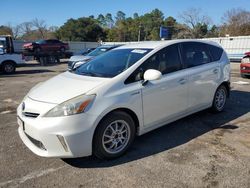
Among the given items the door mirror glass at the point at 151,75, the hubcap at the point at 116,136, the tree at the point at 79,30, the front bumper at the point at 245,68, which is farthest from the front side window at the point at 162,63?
the tree at the point at 79,30

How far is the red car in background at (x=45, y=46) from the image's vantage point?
87.3ft

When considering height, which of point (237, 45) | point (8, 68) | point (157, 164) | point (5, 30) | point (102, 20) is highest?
point (102, 20)

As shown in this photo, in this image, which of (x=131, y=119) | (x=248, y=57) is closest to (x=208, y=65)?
(x=131, y=119)

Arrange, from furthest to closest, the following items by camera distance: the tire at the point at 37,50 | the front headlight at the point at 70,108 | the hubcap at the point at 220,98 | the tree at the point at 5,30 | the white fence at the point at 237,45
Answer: the tree at the point at 5,30 < the tire at the point at 37,50 < the white fence at the point at 237,45 < the hubcap at the point at 220,98 < the front headlight at the point at 70,108

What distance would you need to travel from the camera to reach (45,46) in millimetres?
27797

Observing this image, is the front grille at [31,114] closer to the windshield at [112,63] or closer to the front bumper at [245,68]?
the windshield at [112,63]

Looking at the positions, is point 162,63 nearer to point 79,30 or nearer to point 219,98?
point 219,98

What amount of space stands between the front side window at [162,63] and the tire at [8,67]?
1325 cm

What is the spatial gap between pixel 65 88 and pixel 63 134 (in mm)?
773

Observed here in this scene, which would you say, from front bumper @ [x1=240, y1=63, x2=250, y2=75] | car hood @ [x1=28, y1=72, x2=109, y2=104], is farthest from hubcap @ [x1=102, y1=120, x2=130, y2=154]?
front bumper @ [x1=240, y1=63, x2=250, y2=75]

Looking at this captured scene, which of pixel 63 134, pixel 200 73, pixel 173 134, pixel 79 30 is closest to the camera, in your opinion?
pixel 63 134

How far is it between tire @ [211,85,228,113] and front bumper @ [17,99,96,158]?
3303mm

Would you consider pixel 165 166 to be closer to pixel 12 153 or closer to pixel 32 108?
pixel 32 108

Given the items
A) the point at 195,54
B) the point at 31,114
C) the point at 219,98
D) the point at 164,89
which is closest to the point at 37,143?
the point at 31,114
